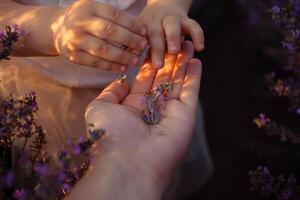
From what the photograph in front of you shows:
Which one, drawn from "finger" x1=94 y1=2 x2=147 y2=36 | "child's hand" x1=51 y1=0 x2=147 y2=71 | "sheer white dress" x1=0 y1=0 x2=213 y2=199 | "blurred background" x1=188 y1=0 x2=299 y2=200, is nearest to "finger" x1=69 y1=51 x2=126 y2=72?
"child's hand" x1=51 y1=0 x2=147 y2=71

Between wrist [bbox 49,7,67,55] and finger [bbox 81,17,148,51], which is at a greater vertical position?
finger [bbox 81,17,148,51]

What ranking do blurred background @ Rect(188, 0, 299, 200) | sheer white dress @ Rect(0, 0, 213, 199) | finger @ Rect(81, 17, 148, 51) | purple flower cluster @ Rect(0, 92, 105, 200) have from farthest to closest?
1. blurred background @ Rect(188, 0, 299, 200)
2. sheer white dress @ Rect(0, 0, 213, 199)
3. finger @ Rect(81, 17, 148, 51)
4. purple flower cluster @ Rect(0, 92, 105, 200)

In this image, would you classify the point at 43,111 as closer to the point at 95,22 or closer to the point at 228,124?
the point at 95,22

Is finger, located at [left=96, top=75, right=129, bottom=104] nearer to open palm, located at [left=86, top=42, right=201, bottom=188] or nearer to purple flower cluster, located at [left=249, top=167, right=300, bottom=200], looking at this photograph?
open palm, located at [left=86, top=42, right=201, bottom=188]

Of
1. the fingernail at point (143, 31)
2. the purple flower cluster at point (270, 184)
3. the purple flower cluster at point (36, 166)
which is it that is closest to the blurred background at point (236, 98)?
the purple flower cluster at point (270, 184)

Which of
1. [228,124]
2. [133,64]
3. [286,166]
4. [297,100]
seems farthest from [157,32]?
[228,124]

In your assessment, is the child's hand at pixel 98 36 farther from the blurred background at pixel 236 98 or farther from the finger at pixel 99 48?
the blurred background at pixel 236 98
